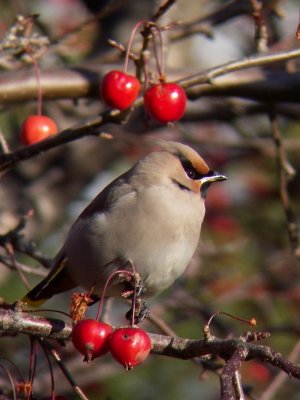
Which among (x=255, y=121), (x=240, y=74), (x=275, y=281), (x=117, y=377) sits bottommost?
(x=117, y=377)

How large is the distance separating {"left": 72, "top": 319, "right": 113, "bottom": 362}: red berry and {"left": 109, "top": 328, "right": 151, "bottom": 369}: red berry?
0.03m

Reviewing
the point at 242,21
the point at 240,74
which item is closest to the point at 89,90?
the point at 240,74

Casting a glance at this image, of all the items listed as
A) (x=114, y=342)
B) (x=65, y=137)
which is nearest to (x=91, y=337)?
(x=114, y=342)

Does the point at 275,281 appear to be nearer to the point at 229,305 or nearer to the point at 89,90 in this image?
the point at 229,305

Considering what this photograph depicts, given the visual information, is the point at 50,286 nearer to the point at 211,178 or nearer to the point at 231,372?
the point at 211,178

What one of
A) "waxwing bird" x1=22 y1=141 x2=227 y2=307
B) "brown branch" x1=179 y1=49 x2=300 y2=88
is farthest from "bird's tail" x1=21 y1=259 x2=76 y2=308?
"brown branch" x1=179 y1=49 x2=300 y2=88

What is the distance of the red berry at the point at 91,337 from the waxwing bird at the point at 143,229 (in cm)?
71

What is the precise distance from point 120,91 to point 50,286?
A: 887 mm

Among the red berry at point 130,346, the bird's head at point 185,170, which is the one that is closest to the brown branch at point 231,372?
the red berry at point 130,346

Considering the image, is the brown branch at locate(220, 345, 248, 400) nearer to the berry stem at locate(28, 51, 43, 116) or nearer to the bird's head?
the bird's head

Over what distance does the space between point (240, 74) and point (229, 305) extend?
2805mm

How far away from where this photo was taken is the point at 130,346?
243cm

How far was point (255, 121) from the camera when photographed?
731 cm

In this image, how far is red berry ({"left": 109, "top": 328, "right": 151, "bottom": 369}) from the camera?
95.5 inches
